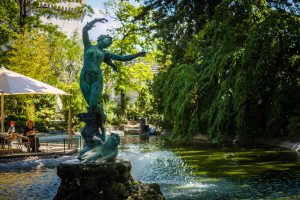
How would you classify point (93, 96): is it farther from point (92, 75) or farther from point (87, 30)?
point (87, 30)

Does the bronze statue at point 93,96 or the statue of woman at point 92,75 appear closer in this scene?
the bronze statue at point 93,96

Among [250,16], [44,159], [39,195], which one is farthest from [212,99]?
[39,195]

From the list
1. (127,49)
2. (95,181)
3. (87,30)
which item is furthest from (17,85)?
(127,49)

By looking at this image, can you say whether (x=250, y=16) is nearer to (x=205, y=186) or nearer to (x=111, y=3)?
(x=205, y=186)

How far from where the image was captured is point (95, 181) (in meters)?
7.45

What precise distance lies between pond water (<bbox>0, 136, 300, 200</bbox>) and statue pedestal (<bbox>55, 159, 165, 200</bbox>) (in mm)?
1595

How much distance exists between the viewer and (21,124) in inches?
1198

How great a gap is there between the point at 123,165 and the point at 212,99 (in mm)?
12467

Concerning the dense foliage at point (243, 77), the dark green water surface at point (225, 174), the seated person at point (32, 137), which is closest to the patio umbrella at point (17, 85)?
the seated person at point (32, 137)

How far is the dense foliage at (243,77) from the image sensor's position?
16.5 metres

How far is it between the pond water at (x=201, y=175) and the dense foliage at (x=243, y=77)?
169 centimetres

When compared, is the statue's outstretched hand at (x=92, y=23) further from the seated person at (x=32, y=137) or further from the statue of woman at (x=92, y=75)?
the seated person at (x=32, y=137)

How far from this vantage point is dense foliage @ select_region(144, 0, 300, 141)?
1652 centimetres

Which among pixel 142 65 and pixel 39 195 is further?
pixel 142 65
